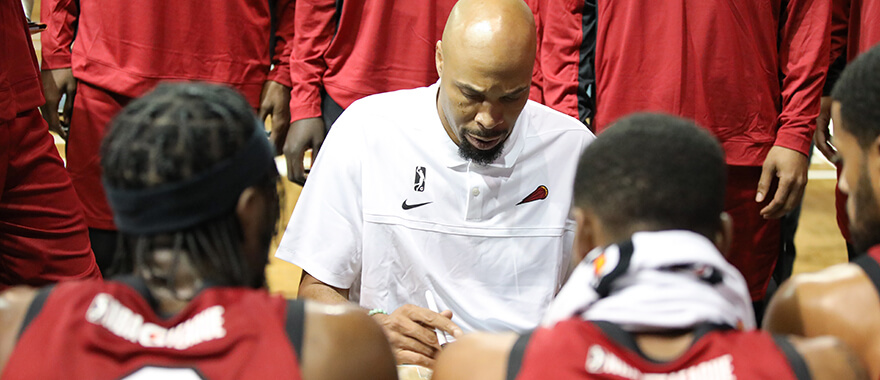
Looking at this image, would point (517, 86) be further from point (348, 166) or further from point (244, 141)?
point (244, 141)

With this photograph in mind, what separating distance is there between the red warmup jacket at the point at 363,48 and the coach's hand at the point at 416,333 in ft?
3.47

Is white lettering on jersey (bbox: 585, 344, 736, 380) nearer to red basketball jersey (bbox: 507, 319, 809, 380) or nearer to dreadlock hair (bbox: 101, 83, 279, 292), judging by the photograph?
red basketball jersey (bbox: 507, 319, 809, 380)

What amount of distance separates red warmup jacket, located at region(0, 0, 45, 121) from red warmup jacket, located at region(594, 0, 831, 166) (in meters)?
1.66

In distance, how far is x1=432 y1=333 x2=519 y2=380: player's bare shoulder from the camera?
1150 millimetres

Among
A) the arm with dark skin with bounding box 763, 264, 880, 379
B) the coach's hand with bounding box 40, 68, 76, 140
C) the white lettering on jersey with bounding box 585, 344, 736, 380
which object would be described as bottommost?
the coach's hand with bounding box 40, 68, 76, 140

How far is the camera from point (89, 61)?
8.97ft

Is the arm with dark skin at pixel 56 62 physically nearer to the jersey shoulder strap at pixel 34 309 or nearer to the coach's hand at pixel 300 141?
the coach's hand at pixel 300 141

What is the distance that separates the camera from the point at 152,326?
3.63ft

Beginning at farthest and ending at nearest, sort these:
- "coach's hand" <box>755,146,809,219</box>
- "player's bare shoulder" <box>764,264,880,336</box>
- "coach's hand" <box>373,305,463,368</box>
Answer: "coach's hand" <box>755,146,809,219</box>, "coach's hand" <box>373,305,463,368</box>, "player's bare shoulder" <box>764,264,880,336</box>

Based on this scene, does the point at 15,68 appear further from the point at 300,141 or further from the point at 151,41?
the point at 300,141

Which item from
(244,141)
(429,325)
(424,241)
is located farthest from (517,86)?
(244,141)

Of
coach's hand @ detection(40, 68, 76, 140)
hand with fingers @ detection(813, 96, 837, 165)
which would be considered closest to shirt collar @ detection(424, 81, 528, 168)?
hand with fingers @ detection(813, 96, 837, 165)

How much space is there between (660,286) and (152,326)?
0.65m

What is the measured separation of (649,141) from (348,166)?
1.10 m
